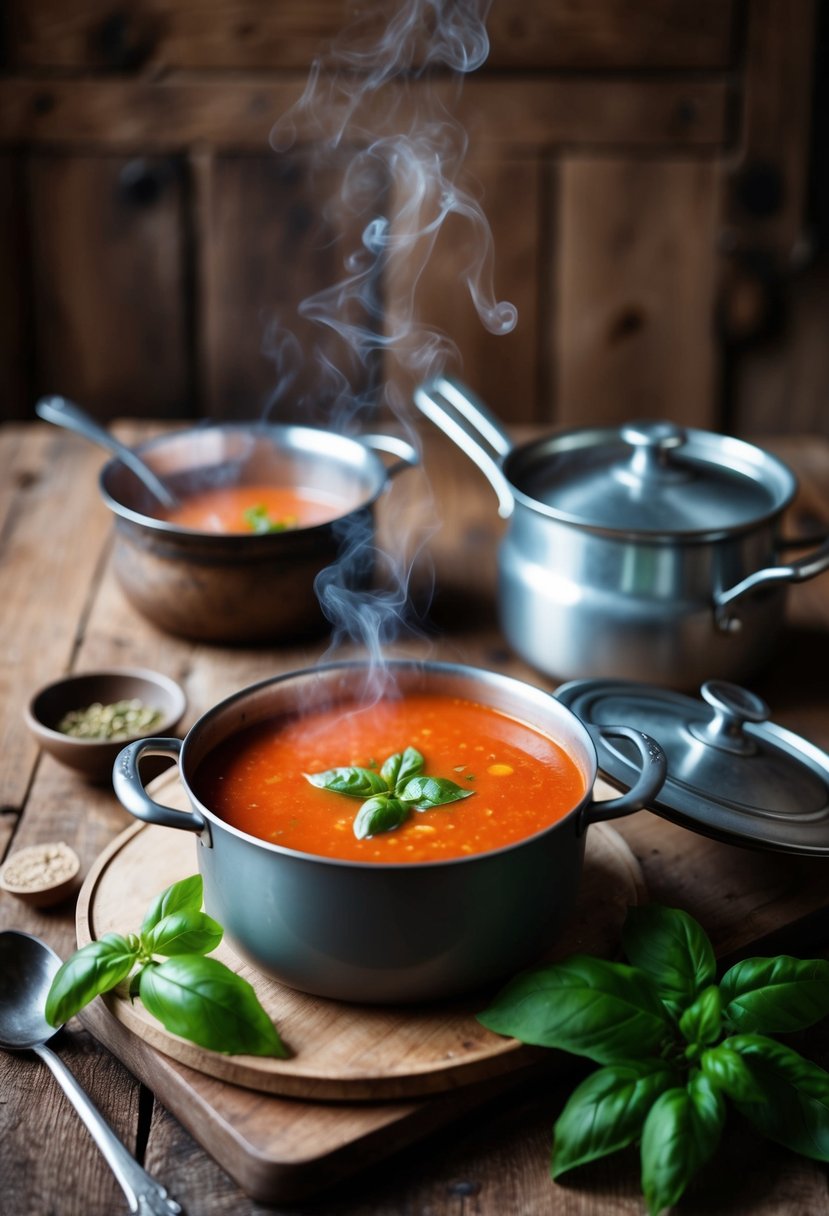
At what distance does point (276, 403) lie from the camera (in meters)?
3.77

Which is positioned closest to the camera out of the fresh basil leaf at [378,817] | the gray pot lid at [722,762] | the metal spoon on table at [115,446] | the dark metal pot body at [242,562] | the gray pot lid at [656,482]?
A: the fresh basil leaf at [378,817]

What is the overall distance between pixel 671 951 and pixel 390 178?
268cm

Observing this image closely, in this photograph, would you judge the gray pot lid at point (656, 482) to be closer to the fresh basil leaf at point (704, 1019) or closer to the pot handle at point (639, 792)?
the pot handle at point (639, 792)

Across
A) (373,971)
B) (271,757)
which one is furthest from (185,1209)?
(271,757)

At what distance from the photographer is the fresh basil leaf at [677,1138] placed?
1006mm

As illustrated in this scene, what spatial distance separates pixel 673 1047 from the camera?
1130 mm

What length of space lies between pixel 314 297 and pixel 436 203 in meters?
0.43

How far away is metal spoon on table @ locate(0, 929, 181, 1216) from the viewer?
3.48 feet

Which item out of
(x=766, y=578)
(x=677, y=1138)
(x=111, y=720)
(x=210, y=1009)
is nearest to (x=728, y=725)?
(x=766, y=578)

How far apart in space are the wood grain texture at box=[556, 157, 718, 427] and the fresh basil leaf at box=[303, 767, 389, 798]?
7.57 ft

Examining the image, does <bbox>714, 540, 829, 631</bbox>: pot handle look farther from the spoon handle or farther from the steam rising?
the steam rising

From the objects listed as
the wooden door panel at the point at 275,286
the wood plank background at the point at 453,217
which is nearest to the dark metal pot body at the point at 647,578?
the wooden door panel at the point at 275,286

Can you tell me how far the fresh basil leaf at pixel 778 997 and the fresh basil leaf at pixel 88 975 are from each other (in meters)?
0.55

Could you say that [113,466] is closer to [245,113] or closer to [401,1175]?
[401,1175]
